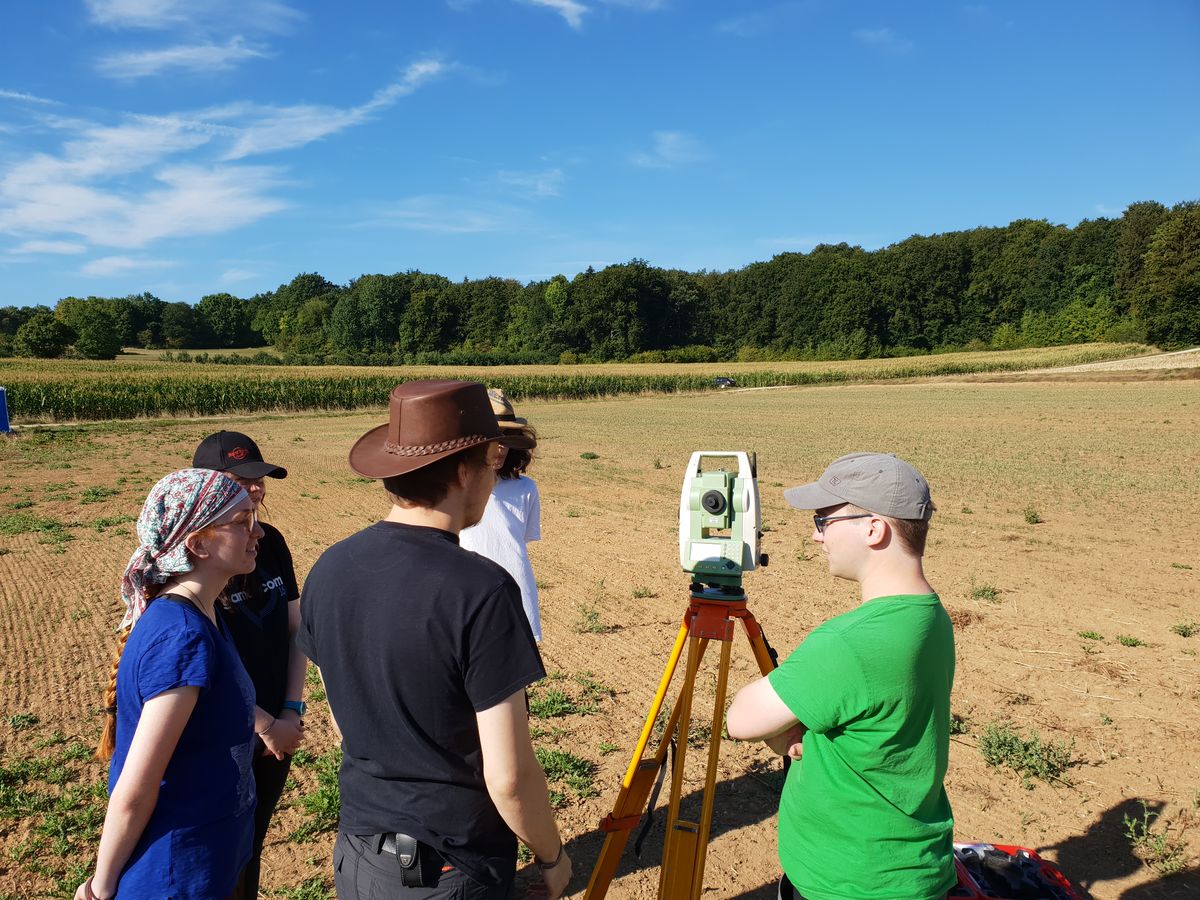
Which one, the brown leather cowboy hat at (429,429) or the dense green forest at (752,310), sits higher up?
the dense green forest at (752,310)

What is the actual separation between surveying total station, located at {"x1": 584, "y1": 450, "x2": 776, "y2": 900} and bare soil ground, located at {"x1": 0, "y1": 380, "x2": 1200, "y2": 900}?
2.75 ft

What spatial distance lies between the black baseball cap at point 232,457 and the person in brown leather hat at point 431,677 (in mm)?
1204

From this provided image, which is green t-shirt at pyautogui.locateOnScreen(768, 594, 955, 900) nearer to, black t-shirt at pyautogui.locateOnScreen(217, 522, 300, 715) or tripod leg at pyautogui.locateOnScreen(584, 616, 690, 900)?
tripod leg at pyautogui.locateOnScreen(584, 616, 690, 900)

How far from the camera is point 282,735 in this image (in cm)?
267

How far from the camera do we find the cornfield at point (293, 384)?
1151 inches

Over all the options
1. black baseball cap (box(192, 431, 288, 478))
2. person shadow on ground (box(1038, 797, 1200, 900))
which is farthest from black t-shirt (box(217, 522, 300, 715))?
person shadow on ground (box(1038, 797, 1200, 900))

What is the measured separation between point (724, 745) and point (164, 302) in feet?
354

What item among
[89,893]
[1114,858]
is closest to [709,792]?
[89,893]

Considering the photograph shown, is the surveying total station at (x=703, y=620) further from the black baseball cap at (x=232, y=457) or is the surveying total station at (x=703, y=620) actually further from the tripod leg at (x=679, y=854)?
the black baseball cap at (x=232, y=457)

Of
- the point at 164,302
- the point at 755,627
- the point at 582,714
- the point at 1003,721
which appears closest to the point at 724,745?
the point at 582,714

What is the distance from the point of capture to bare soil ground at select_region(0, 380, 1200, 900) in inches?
148

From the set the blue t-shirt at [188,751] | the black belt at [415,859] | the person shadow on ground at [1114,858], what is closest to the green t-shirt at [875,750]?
the black belt at [415,859]

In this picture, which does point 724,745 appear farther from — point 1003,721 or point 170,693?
point 170,693

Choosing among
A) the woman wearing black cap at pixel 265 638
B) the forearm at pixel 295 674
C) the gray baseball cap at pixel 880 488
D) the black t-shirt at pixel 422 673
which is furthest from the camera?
the forearm at pixel 295 674
